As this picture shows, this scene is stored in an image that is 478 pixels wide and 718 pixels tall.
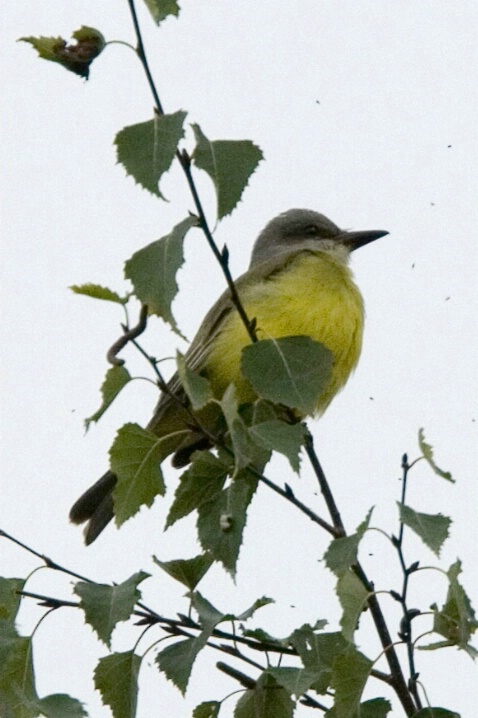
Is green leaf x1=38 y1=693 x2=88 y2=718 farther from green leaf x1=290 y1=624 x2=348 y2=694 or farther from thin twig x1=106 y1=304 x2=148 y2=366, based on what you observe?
thin twig x1=106 y1=304 x2=148 y2=366

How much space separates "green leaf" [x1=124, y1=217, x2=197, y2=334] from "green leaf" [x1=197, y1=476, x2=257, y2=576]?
0.52 meters

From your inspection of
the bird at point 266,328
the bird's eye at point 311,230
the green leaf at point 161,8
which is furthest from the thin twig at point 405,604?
the bird's eye at point 311,230

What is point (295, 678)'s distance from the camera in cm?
285

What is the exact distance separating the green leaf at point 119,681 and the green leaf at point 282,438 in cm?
64

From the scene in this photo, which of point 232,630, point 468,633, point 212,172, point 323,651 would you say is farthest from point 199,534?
point 212,172

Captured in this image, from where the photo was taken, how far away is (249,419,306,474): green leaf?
2740 mm

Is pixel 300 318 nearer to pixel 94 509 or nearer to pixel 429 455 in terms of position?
pixel 94 509

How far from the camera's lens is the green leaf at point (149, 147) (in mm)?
2684

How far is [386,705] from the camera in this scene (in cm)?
291

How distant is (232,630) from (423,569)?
0.52 metres

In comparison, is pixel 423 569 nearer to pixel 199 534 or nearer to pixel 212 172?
pixel 199 534

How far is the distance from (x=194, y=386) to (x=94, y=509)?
2.70 m

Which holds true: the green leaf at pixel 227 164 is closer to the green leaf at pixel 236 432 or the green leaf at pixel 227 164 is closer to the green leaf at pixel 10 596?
the green leaf at pixel 236 432

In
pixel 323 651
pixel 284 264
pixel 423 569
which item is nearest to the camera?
pixel 423 569
